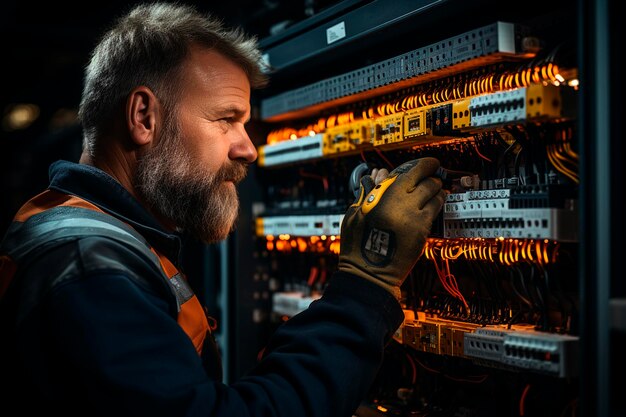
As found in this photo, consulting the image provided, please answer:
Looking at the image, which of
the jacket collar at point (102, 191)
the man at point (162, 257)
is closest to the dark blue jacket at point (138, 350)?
the man at point (162, 257)

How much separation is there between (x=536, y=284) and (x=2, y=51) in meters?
3.26

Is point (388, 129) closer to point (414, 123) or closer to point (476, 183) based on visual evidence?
point (414, 123)

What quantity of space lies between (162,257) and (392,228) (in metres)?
0.48

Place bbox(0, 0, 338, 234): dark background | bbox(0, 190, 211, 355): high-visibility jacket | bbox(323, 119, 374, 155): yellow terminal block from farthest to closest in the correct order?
bbox(0, 0, 338, 234): dark background
bbox(323, 119, 374, 155): yellow terminal block
bbox(0, 190, 211, 355): high-visibility jacket

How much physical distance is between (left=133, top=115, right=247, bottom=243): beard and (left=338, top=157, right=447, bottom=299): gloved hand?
31cm

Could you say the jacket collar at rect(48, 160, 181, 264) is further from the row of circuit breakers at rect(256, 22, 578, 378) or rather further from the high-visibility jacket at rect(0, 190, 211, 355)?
the row of circuit breakers at rect(256, 22, 578, 378)

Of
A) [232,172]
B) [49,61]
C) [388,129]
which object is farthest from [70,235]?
[49,61]

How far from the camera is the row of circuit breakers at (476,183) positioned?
1207 millimetres

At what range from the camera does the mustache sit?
4.97ft

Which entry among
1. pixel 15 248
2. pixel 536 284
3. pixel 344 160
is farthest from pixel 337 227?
pixel 15 248

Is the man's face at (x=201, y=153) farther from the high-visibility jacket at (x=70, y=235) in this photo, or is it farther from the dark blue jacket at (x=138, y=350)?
the dark blue jacket at (x=138, y=350)

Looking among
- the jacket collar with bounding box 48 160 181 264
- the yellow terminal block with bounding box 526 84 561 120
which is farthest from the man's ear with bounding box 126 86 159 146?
the yellow terminal block with bounding box 526 84 561 120

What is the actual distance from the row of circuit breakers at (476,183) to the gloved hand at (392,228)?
0.28ft

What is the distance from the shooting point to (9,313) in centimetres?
A: 116
